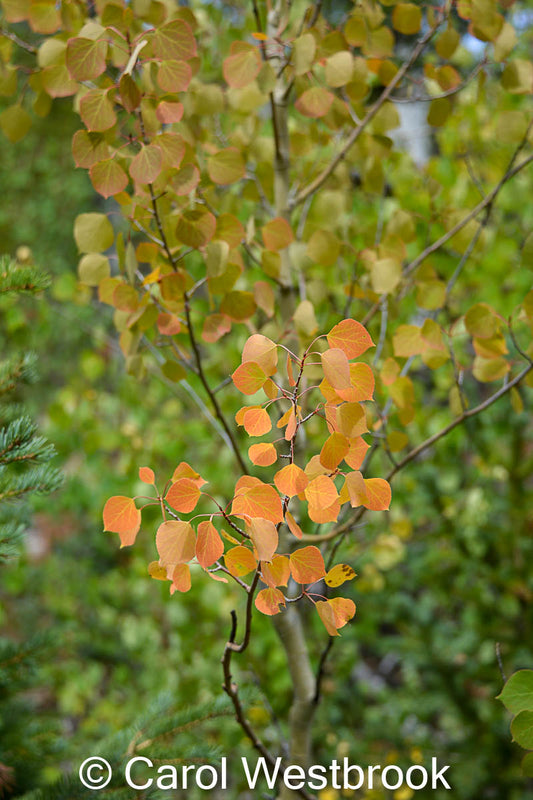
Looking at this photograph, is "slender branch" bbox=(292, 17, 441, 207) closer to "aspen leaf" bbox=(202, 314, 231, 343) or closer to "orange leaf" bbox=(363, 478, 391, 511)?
"aspen leaf" bbox=(202, 314, 231, 343)

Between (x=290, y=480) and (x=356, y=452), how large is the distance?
6 cm

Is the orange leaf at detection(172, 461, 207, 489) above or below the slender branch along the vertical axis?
below

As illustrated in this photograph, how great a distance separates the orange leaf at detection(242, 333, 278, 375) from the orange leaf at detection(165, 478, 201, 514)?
9 centimetres

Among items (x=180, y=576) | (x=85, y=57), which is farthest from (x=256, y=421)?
(x=85, y=57)

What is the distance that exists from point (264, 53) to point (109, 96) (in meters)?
0.26

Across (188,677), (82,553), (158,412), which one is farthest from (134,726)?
(82,553)

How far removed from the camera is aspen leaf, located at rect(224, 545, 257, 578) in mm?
408

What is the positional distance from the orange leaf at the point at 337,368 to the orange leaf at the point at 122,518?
17 cm

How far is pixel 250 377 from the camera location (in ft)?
1.29

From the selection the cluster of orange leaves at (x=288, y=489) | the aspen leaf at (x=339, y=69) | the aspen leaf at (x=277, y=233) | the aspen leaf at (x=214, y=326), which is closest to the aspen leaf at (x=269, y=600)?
the cluster of orange leaves at (x=288, y=489)

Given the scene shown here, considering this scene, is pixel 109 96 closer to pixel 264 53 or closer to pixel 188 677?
pixel 264 53

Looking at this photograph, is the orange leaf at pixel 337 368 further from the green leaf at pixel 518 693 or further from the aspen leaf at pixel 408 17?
the aspen leaf at pixel 408 17

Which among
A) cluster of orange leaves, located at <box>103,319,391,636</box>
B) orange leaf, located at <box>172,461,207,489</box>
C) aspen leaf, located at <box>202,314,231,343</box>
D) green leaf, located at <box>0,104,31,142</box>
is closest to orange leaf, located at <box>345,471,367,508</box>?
cluster of orange leaves, located at <box>103,319,391,636</box>

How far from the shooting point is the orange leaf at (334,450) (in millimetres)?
397
